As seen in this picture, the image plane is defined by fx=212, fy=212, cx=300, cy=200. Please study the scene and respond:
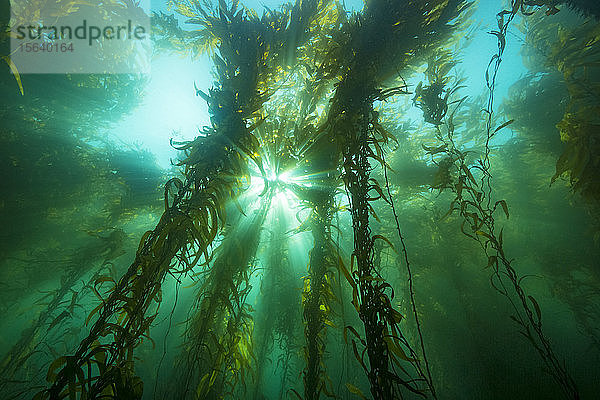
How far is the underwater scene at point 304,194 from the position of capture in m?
1.69

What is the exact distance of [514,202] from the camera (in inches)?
328

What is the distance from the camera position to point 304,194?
105 inches

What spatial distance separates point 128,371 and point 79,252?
7720 millimetres

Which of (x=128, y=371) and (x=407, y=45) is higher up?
(x=407, y=45)

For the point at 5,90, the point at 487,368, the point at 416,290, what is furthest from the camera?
the point at 416,290

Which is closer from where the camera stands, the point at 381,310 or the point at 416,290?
the point at 381,310

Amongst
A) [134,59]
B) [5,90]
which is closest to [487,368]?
[5,90]

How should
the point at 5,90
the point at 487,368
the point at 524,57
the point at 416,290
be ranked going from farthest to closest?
the point at 524,57
the point at 416,290
the point at 487,368
the point at 5,90

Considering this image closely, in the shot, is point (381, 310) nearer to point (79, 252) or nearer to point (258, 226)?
point (258, 226)

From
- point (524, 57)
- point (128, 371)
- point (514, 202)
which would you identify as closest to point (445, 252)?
point (514, 202)

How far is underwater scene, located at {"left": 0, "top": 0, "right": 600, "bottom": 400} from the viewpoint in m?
1.69

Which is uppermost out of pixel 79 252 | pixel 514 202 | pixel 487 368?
pixel 514 202

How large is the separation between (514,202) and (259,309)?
10.8 m

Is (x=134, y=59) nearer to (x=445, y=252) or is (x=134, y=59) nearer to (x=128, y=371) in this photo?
(x=128, y=371)
